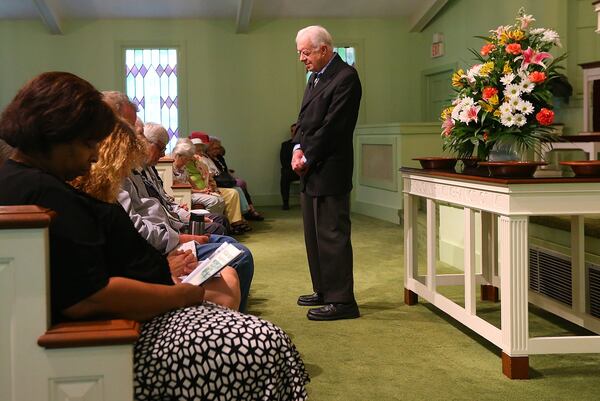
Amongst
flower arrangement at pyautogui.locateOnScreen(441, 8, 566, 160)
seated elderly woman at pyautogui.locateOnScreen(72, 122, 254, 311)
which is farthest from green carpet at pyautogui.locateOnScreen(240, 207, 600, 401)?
flower arrangement at pyautogui.locateOnScreen(441, 8, 566, 160)

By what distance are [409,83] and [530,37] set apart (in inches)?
321

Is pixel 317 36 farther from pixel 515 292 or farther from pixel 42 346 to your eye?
pixel 42 346

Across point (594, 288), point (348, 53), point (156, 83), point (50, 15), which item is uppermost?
point (50, 15)

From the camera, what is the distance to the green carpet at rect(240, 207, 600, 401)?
285cm

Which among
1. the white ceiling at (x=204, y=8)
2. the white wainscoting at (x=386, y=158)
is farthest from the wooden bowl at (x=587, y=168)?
the white ceiling at (x=204, y=8)

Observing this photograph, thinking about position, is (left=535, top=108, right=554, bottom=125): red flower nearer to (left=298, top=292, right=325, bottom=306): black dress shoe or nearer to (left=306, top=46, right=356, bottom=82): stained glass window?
(left=298, top=292, right=325, bottom=306): black dress shoe

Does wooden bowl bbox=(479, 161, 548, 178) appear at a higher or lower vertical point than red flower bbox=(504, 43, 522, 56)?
lower

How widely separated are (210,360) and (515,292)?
1.64 meters

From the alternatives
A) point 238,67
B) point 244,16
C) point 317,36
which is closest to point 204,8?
point 244,16

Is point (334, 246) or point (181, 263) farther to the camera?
point (334, 246)

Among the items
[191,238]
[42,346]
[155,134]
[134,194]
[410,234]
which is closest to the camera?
[42,346]

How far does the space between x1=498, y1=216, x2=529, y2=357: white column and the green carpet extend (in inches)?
6.3

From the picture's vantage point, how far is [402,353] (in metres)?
3.38

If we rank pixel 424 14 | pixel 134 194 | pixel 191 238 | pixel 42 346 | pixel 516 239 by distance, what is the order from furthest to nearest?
1. pixel 424 14
2. pixel 191 238
3. pixel 134 194
4. pixel 516 239
5. pixel 42 346
